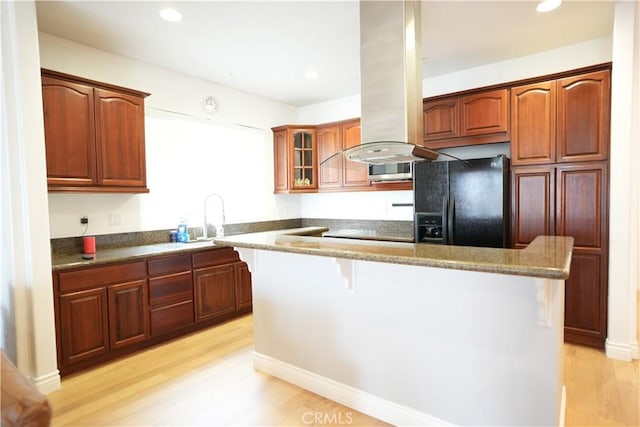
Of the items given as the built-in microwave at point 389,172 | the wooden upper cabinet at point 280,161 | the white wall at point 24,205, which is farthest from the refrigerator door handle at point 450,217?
the white wall at point 24,205

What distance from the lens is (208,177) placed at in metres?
4.36

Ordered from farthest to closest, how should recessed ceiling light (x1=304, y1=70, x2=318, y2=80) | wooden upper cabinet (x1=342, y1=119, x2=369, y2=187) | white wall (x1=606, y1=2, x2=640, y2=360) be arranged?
wooden upper cabinet (x1=342, y1=119, x2=369, y2=187) → recessed ceiling light (x1=304, y1=70, x2=318, y2=80) → white wall (x1=606, y1=2, x2=640, y2=360)

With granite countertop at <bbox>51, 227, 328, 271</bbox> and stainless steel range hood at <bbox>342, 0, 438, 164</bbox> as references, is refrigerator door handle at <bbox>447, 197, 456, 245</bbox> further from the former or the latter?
granite countertop at <bbox>51, 227, 328, 271</bbox>

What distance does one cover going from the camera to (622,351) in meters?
2.89

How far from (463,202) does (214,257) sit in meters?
2.61

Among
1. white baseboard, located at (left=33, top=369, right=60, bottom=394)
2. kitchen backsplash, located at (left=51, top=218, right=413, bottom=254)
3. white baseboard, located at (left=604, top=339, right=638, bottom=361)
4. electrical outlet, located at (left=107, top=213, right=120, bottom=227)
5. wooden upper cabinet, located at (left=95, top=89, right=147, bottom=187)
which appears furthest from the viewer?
electrical outlet, located at (left=107, top=213, right=120, bottom=227)

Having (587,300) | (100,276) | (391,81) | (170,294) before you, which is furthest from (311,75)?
(587,300)

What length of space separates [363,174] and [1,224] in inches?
139

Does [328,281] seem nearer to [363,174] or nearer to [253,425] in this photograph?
[253,425]

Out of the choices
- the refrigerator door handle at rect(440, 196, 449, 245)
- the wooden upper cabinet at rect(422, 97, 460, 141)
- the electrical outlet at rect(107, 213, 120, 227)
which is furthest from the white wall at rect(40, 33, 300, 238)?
the refrigerator door handle at rect(440, 196, 449, 245)

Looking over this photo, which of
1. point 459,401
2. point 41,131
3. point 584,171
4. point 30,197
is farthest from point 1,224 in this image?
point 584,171

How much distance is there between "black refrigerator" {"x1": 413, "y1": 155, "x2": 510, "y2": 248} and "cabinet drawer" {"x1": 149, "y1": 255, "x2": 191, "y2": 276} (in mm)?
2385

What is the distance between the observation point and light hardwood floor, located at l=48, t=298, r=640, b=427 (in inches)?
85.5

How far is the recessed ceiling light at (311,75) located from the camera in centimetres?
403
